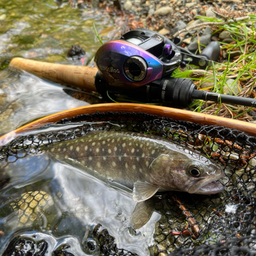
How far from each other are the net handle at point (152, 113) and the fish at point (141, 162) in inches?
11.0

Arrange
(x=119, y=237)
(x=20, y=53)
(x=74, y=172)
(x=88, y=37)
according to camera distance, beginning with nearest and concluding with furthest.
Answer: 1. (x=119, y=237)
2. (x=74, y=172)
3. (x=20, y=53)
4. (x=88, y=37)

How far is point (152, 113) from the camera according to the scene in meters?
2.50

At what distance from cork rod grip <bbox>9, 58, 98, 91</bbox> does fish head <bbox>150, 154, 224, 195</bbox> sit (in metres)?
1.51

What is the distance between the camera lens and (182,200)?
2.10 metres

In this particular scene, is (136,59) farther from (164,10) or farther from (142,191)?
(164,10)

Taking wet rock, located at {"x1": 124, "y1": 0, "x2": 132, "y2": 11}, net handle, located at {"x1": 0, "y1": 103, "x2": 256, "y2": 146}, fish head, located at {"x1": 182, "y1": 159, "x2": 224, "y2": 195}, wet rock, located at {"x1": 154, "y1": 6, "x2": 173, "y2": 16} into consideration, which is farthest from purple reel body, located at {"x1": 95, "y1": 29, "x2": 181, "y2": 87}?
wet rock, located at {"x1": 124, "y1": 0, "x2": 132, "y2": 11}

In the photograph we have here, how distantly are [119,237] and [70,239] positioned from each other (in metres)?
0.39

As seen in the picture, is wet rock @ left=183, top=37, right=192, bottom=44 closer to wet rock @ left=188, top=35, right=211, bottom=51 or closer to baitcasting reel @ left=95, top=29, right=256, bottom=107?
wet rock @ left=188, top=35, right=211, bottom=51

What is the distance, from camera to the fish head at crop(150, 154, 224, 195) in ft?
6.32

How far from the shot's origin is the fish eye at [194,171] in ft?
6.36

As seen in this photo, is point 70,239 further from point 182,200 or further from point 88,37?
point 88,37

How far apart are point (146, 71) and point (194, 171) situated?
3.34 ft

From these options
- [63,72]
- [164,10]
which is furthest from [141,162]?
[164,10]

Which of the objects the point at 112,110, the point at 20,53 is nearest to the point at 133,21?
the point at 20,53
